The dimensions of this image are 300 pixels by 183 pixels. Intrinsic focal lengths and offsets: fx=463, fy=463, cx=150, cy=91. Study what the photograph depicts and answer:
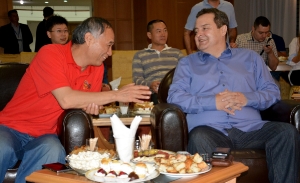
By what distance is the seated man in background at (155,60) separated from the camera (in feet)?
15.9

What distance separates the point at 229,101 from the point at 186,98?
262 millimetres

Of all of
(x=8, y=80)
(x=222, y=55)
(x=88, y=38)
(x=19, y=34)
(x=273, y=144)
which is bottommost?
(x=273, y=144)

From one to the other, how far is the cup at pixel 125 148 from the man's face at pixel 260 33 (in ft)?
14.4

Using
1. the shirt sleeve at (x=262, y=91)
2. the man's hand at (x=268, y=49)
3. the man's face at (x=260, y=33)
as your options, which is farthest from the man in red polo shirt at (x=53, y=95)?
the man's face at (x=260, y=33)

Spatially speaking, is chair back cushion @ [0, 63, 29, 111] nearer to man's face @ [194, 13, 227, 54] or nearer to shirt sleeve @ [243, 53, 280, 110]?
man's face @ [194, 13, 227, 54]

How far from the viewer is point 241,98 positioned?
9.41ft

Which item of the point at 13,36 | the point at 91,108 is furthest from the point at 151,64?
the point at 13,36

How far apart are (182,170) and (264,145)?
919 mm

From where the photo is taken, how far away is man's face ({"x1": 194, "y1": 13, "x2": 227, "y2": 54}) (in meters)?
3.08

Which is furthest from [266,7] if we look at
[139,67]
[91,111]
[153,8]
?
[91,111]

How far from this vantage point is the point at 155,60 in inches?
194

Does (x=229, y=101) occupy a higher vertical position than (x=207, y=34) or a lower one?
lower

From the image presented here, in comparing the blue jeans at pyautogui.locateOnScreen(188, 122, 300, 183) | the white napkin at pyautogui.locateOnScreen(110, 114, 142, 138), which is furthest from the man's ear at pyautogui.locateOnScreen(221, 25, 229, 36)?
the white napkin at pyautogui.locateOnScreen(110, 114, 142, 138)

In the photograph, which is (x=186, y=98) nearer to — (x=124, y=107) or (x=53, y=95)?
(x=53, y=95)
